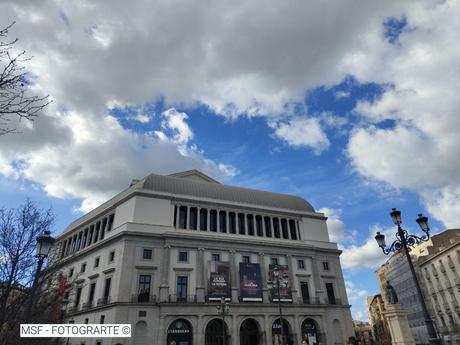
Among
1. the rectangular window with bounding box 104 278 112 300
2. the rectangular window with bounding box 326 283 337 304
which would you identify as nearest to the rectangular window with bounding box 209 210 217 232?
the rectangular window with bounding box 104 278 112 300

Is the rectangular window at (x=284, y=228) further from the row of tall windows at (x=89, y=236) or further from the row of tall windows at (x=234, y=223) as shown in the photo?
the row of tall windows at (x=89, y=236)

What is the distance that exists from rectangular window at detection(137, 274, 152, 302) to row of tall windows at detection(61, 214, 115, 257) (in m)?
9.85

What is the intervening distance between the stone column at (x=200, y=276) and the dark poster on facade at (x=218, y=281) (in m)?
0.81

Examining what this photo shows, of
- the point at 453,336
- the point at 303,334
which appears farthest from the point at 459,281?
the point at 303,334

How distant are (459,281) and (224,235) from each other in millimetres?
31978

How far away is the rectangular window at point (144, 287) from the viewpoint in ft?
115

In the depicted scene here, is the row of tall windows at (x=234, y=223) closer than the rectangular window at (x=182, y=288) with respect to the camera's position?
No

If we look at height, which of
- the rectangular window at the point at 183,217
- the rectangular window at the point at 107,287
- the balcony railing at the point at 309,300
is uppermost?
the rectangular window at the point at 183,217

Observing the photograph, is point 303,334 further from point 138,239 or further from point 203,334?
point 138,239

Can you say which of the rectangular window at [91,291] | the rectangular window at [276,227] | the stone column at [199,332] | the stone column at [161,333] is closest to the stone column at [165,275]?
the stone column at [161,333]

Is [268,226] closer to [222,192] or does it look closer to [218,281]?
[222,192]

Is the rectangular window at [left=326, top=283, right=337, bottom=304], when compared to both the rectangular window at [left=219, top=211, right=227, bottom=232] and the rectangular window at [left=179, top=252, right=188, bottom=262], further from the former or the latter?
the rectangular window at [left=179, top=252, right=188, bottom=262]

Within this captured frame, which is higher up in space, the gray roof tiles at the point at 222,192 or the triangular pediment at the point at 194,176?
the triangular pediment at the point at 194,176

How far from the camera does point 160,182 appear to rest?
142ft
